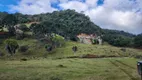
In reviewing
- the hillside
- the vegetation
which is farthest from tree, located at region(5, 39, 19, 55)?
the hillside

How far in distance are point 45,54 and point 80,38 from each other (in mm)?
68793

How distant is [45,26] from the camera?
134375 millimetres

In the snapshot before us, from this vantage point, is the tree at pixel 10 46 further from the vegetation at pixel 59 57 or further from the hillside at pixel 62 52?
the hillside at pixel 62 52

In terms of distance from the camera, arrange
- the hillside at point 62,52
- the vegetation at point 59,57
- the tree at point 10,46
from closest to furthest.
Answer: the vegetation at point 59,57
the tree at point 10,46
the hillside at point 62,52

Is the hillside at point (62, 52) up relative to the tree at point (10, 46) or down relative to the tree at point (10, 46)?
down

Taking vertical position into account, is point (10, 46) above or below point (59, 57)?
above

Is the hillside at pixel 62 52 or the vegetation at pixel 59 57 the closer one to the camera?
the vegetation at pixel 59 57

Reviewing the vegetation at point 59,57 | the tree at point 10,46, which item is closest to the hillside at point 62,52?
the vegetation at point 59,57

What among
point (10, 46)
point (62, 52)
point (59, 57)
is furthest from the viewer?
point (62, 52)

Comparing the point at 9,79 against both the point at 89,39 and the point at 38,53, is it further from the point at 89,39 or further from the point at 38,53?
the point at 89,39

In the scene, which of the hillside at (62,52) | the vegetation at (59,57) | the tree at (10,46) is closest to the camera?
the vegetation at (59,57)

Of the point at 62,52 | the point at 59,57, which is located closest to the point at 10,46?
the point at 59,57

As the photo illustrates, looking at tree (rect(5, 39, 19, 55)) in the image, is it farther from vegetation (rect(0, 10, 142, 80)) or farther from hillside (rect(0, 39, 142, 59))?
hillside (rect(0, 39, 142, 59))

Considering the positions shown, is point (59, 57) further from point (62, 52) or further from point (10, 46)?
point (10, 46)
